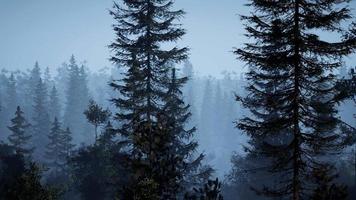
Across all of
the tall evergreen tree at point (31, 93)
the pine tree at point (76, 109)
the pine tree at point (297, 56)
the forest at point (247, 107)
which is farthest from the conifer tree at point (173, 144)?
the tall evergreen tree at point (31, 93)

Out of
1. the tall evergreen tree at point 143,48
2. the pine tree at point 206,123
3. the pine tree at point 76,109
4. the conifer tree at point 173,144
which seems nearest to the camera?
the conifer tree at point 173,144

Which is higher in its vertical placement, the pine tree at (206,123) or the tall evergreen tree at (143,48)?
the pine tree at (206,123)

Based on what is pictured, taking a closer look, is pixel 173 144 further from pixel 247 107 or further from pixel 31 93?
pixel 31 93

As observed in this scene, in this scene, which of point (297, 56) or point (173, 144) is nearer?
point (297, 56)

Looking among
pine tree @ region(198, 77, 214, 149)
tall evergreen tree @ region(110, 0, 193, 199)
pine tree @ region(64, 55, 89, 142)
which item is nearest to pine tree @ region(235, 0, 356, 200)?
tall evergreen tree @ region(110, 0, 193, 199)

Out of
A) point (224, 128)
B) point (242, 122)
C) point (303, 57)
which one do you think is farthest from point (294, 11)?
point (224, 128)

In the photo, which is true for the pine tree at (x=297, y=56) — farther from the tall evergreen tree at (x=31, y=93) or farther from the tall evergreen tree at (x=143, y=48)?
the tall evergreen tree at (x=31, y=93)

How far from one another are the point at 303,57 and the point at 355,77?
344 inches

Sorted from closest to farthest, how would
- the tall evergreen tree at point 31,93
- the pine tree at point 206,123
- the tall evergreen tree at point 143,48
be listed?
1. the tall evergreen tree at point 143,48
2. the tall evergreen tree at point 31,93
3. the pine tree at point 206,123

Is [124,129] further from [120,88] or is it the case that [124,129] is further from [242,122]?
[242,122]

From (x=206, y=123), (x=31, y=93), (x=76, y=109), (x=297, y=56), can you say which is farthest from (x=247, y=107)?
(x=206, y=123)

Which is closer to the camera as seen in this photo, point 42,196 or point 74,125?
point 42,196

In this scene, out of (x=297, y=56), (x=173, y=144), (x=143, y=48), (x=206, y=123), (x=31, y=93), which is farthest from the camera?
(x=206, y=123)

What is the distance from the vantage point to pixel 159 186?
37.8 feet
